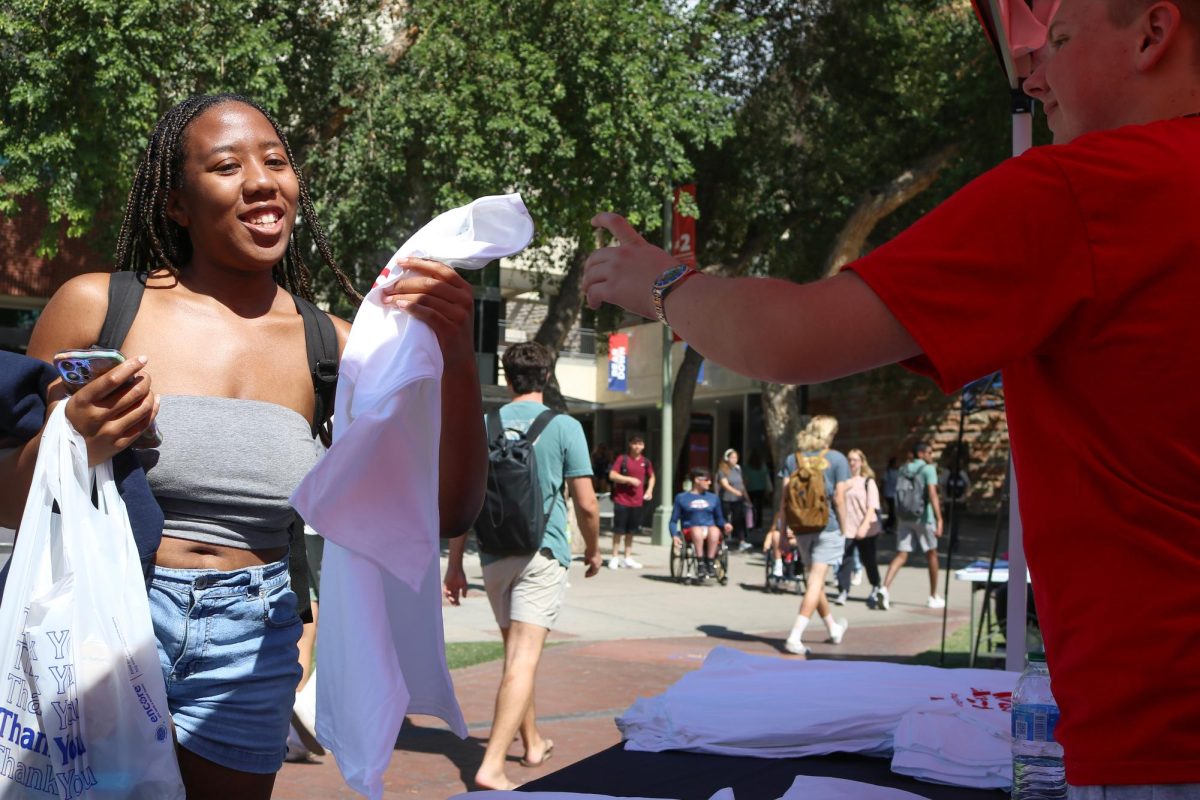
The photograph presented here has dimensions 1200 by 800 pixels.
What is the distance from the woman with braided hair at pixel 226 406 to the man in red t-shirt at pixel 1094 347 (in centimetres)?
93

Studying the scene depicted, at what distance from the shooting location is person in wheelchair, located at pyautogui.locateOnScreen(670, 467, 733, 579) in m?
15.0

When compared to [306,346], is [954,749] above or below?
below

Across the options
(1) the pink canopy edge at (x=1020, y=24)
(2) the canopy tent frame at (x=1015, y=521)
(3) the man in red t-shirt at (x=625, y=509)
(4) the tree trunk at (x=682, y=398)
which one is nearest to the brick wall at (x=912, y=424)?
(4) the tree trunk at (x=682, y=398)

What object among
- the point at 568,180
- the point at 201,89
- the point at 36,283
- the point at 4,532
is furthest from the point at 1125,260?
the point at 36,283

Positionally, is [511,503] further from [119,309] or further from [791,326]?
[791,326]

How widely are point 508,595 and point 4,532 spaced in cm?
798

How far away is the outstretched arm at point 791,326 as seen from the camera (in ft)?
4.84

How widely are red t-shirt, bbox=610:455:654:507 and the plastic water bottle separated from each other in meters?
14.9

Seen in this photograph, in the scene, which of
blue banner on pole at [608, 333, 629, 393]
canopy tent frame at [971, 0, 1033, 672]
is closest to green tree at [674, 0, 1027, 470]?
blue banner on pole at [608, 333, 629, 393]

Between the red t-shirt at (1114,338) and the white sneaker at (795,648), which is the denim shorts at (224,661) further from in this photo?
the white sneaker at (795,648)

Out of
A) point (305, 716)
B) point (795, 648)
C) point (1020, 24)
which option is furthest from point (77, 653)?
point (795, 648)

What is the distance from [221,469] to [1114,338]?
1468 mm

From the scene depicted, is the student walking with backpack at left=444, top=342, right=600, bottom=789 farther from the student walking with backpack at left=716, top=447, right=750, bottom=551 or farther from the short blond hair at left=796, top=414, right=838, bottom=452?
the student walking with backpack at left=716, top=447, right=750, bottom=551

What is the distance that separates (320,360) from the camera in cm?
236
